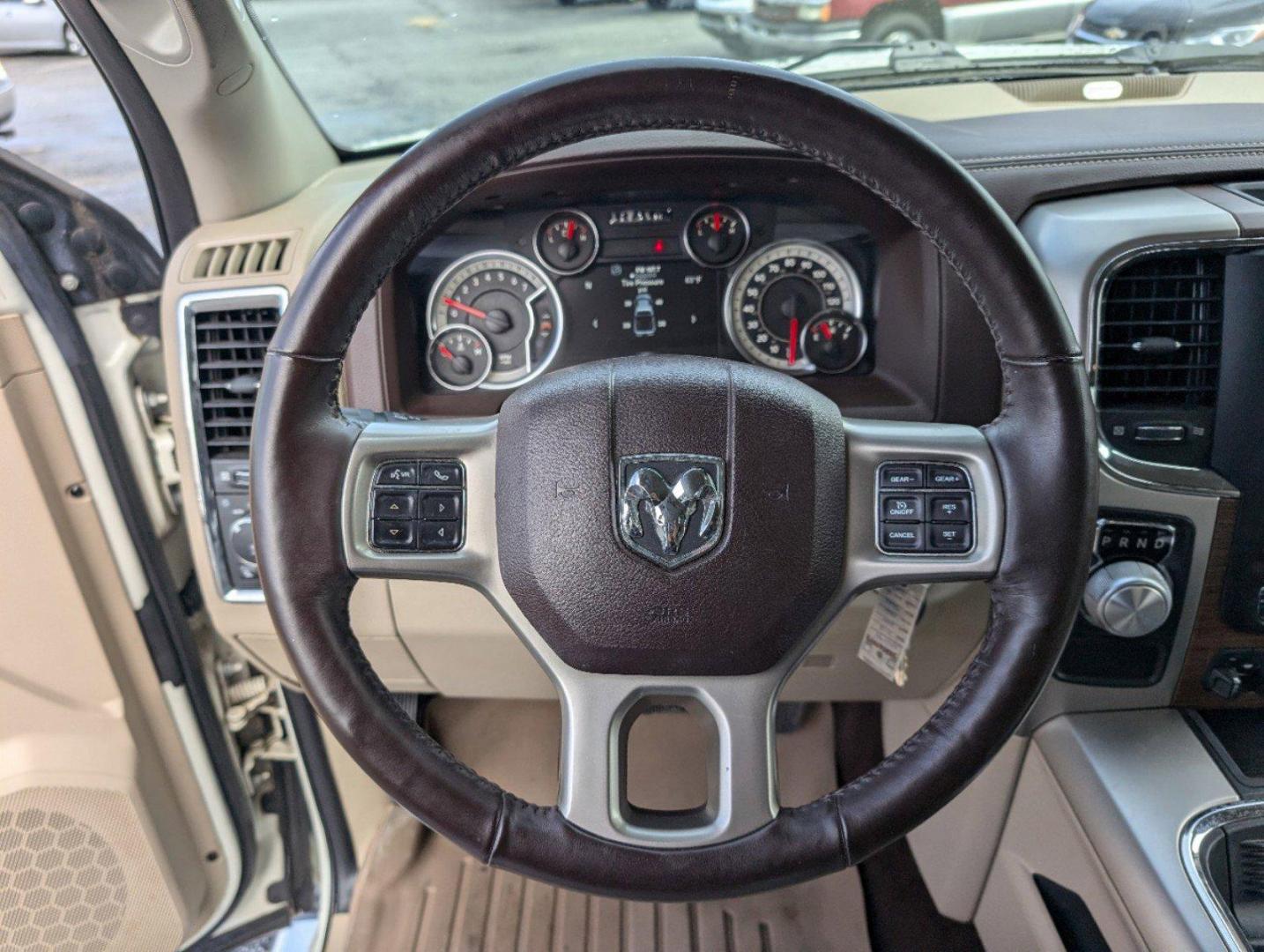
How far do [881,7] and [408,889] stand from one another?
64.3 inches

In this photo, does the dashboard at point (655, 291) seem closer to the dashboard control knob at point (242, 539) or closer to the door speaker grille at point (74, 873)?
the dashboard control knob at point (242, 539)

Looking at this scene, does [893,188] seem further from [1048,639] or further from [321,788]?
[321,788]

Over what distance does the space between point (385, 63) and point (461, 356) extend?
A: 1.80 feet

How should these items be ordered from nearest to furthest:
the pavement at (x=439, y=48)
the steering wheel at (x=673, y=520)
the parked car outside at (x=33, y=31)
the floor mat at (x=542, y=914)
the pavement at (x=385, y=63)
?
the steering wheel at (x=673, y=520) → the parked car outside at (x=33, y=31) → the pavement at (x=385, y=63) → the pavement at (x=439, y=48) → the floor mat at (x=542, y=914)

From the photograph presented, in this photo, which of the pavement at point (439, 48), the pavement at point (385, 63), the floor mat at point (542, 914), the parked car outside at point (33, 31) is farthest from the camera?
the floor mat at point (542, 914)

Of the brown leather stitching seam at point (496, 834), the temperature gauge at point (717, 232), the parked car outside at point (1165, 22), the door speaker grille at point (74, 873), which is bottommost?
the door speaker grille at point (74, 873)

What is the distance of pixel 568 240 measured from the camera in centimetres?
135

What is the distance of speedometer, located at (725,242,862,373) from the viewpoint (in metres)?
1.37

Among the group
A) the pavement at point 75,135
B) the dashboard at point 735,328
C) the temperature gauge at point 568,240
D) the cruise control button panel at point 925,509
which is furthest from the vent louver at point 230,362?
the cruise control button panel at point 925,509

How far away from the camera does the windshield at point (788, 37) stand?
1.50 meters

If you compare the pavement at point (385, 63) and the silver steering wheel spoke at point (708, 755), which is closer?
the silver steering wheel spoke at point (708, 755)

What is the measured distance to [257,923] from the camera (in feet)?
5.89

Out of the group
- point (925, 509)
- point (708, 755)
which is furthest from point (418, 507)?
→ point (925, 509)

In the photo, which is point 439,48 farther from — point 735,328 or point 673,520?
point 673,520
